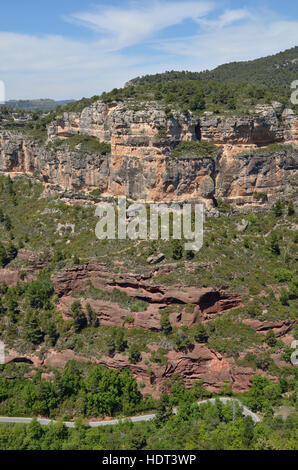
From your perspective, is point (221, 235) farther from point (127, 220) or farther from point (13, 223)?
point (13, 223)

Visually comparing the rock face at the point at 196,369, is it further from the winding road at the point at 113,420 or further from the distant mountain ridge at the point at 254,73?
the distant mountain ridge at the point at 254,73

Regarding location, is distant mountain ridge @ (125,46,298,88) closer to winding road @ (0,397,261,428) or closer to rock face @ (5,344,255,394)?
rock face @ (5,344,255,394)

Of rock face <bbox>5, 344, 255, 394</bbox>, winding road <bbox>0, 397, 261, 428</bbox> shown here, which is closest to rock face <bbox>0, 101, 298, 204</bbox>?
rock face <bbox>5, 344, 255, 394</bbox>

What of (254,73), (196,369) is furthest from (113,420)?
(254,73)

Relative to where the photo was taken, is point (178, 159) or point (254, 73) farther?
point (254, 73)

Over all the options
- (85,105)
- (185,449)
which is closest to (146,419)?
(185,449)

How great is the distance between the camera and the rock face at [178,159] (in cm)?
7338

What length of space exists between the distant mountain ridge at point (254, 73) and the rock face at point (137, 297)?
8651 cm

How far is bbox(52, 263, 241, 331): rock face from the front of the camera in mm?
60812

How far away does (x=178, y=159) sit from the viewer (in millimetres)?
73250

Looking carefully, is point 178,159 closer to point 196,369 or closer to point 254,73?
point 196,369

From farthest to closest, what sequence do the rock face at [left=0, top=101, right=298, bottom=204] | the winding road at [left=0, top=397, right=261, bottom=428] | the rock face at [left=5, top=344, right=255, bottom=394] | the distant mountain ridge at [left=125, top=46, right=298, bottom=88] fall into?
the distant mountain ridge at [left=125, top=46, right=298, bottom=88], the rock face at [left=0, top=101, right=298, bottom=204], the rock face at [left=5, top=344, right=255, bottom=394], the winding road at [left=0, top=397, right=261, bottom=428]

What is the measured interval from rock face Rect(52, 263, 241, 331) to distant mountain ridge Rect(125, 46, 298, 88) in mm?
86507

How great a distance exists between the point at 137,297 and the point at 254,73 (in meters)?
115
